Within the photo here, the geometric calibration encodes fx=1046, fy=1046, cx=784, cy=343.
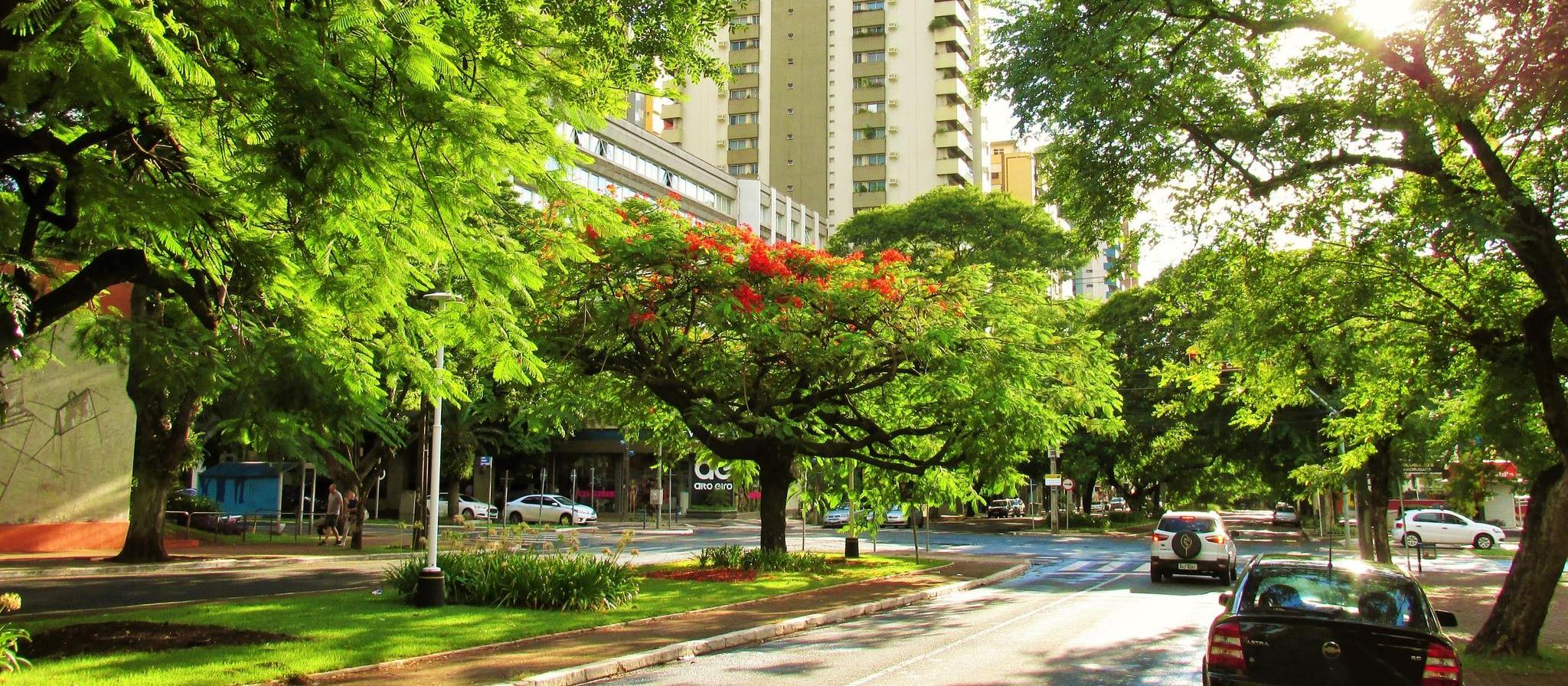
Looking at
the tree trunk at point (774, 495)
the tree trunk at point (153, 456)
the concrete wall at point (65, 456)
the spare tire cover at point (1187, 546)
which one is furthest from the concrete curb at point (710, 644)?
the concrete wall at point (65, 456)

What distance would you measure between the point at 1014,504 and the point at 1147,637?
59947 mm

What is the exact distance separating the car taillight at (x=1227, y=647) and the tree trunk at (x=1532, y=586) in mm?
6620

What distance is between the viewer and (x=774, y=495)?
23.3m

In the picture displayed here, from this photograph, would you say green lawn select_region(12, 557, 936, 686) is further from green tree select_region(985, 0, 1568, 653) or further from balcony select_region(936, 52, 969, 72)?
balcony select_region(936, 52, 969, 72)

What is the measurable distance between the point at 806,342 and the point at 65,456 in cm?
1743

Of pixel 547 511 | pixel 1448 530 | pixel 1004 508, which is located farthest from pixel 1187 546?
pixel 1004 508

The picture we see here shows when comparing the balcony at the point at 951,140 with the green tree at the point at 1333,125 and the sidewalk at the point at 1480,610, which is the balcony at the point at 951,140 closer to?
the sidewalk at the point at 1480,610

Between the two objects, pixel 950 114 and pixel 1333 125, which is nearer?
pixel 1333 125

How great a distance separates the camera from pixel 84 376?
24188 millimetres

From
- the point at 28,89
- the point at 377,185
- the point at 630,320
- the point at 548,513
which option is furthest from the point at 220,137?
the point at 548,513

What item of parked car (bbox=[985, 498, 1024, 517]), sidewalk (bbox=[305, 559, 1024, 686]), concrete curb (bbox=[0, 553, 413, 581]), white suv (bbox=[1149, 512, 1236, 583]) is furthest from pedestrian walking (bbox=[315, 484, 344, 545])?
parked car (bbox=[985, 498, 1024, 517])

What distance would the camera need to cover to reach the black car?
7004mm

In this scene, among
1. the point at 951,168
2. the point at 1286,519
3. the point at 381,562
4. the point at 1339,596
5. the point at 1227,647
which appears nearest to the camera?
the point at 1227,647

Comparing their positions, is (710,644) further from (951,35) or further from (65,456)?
(951,35)
